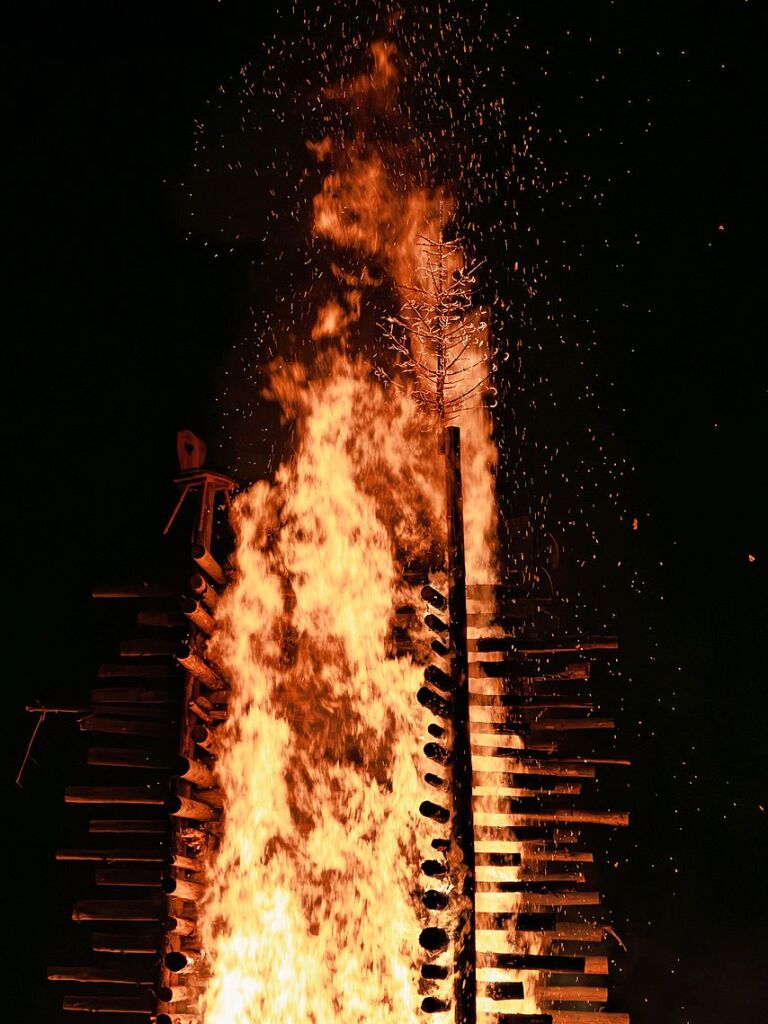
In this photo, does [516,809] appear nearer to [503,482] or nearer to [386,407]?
[503,482]

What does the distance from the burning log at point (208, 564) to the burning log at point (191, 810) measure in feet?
3.70

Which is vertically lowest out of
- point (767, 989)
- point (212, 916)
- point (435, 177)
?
point (767, 989)

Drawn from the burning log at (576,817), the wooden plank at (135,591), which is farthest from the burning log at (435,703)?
the wooden plank at (135,591)

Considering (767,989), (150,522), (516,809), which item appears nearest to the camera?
(516,809)

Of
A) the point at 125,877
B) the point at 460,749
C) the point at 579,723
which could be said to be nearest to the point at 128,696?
the point at 125,877

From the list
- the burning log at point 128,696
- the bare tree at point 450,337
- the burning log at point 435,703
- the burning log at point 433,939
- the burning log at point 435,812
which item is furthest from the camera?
the bare tree at point 450,337

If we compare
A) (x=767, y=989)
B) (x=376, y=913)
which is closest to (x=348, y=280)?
(x=376, y=913)

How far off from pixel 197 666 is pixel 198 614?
259 mm

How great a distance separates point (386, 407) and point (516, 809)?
Answer: 7.80 ft

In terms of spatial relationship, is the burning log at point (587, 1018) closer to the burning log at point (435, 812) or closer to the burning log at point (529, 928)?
the burning log at point (529, 928)

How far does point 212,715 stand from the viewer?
16.3ft

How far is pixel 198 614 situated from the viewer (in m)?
4.76

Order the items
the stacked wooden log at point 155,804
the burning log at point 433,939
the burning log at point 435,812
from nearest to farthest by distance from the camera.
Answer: the burning log at point 433,939
the burning log at point 435,812
the stacked wooden log at point 155,804

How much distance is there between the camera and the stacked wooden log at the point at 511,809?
13.6 ft
